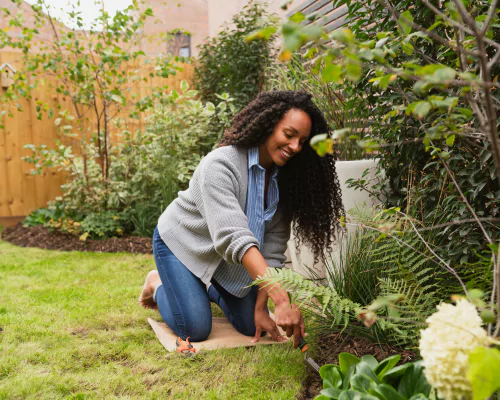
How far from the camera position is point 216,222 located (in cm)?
232

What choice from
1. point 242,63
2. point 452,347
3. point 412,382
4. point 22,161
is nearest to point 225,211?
point 412,382

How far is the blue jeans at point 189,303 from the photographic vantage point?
2.66m

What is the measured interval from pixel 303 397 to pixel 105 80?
444cm

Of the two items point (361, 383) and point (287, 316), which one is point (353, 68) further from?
point (287, 316)

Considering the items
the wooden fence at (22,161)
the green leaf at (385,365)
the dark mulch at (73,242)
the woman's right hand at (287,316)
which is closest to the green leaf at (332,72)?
the green leaf at (385,365)

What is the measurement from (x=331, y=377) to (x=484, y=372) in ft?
2.55

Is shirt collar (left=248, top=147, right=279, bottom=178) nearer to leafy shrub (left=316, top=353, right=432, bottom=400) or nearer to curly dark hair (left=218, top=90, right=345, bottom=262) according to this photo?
curly dark hair (left=218, top=90, right=345, bottom=262)

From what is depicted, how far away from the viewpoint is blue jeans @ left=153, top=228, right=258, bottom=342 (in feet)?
8.74

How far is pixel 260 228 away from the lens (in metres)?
2.58

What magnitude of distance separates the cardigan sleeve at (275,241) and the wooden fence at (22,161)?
167 inches

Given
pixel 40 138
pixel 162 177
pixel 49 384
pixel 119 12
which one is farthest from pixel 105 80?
pixel 49 384

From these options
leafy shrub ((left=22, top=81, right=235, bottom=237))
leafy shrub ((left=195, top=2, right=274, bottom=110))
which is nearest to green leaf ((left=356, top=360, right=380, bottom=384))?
leafy shrub ((left=22, top=81, right=235, bottom=237))

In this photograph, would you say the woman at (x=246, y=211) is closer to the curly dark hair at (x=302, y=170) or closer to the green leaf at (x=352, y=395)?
the curly dark hair at (x=302, y=170)

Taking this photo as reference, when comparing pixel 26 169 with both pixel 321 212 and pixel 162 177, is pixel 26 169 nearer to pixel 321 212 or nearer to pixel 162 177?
pixel 162 177
